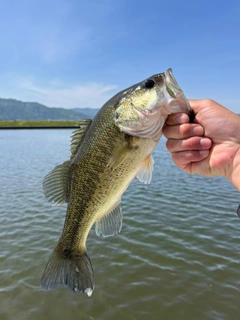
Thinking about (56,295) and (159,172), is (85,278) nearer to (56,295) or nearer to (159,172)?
(56,295)

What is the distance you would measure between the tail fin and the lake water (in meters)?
2.48

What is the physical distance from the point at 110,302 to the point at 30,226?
453 centimetres

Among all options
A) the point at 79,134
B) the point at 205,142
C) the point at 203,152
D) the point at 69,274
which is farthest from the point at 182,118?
the point at 69,274

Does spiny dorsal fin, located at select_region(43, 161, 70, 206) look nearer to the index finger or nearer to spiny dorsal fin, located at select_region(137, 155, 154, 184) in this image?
spiny dorsal fin, located at select_region(137, 155, 154, 184)

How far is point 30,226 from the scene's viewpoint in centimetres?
854

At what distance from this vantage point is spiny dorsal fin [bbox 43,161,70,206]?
2920 millimetres

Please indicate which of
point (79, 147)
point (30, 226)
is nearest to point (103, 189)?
point (79, 147)

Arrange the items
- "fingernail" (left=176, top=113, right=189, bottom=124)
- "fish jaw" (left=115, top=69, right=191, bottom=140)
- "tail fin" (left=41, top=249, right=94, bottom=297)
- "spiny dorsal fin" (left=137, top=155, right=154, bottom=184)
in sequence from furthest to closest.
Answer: "spiny dorsal fin" (left=137, top=155, right=154, bottom=184), "tail fin" (left=41, top=249, right=94, bottom=297), "fingernail" (left=176, top=113, right=189, bottom=124), "fish jaw" (left=115, top=69, right=191, bottom=140)

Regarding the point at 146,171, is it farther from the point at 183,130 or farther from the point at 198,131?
the point at 198,131

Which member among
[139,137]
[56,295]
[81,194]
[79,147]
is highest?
[139,137]

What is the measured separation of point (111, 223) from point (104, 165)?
0.81 meters

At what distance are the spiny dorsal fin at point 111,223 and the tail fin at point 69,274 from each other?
0.38 metres

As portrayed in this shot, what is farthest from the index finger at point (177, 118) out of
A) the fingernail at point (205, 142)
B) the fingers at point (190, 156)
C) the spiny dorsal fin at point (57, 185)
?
the spiny dorsal fin at point (57, 185)

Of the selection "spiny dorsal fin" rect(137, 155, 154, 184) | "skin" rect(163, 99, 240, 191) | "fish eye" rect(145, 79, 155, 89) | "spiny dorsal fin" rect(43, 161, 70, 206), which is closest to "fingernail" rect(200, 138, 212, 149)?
"skin" rect(163, 99, 240, 191)
